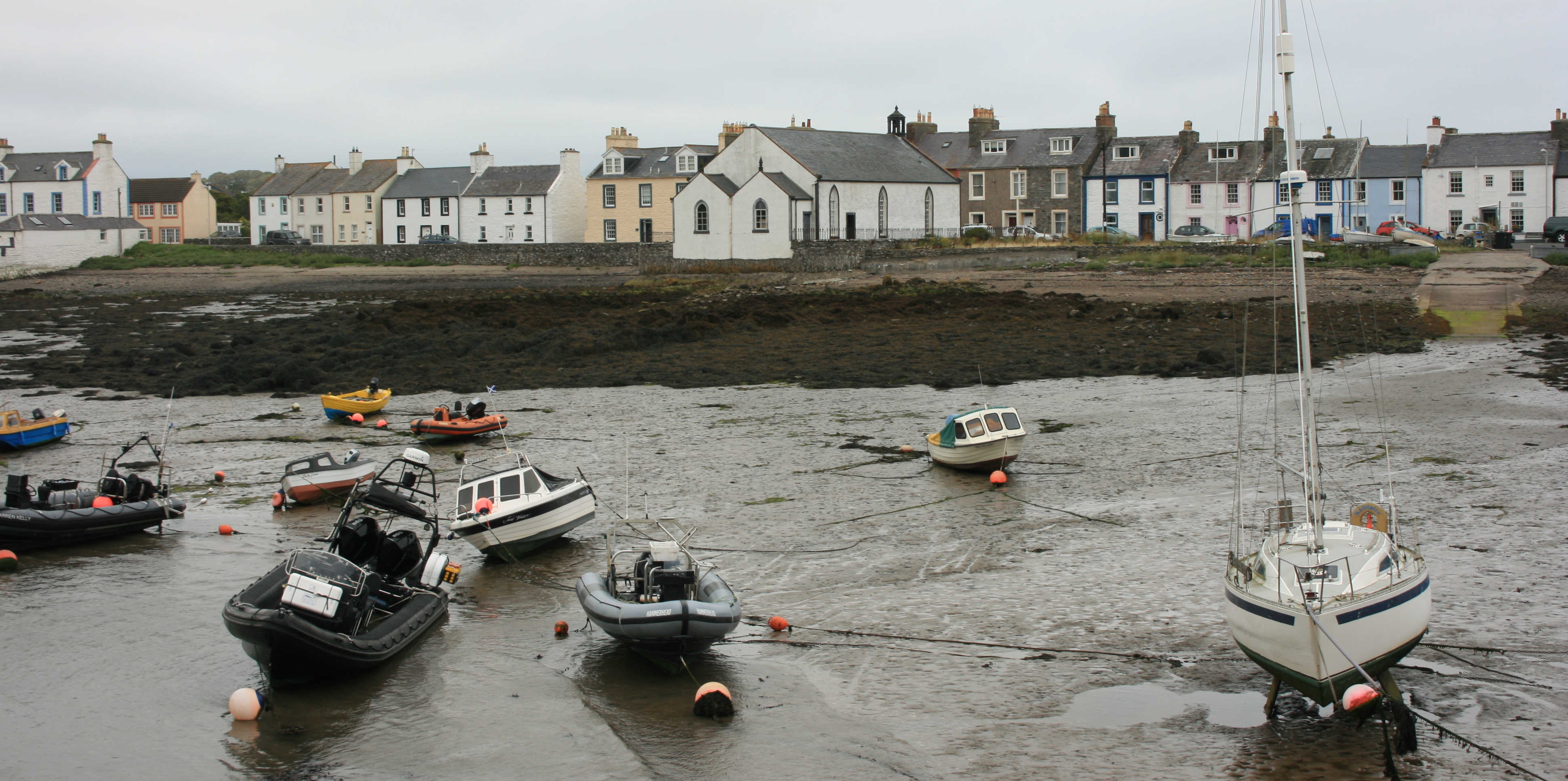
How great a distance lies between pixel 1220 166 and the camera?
61.8 meters

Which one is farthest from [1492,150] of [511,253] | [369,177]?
[369,177]

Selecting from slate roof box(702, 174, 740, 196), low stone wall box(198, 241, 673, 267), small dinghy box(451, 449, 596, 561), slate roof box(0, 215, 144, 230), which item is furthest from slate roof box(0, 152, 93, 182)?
small dinghy box(451, 449, 596, 561)

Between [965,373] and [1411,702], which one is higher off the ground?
[965,373]

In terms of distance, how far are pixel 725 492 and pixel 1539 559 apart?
422 inches

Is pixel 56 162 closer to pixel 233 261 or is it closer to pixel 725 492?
pixel 233 261

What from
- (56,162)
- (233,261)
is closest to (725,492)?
(233,261)

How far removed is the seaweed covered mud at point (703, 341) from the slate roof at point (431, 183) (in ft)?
100

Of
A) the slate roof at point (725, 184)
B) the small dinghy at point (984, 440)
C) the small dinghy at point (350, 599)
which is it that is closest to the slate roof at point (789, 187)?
the slate roof at point (725, 184)

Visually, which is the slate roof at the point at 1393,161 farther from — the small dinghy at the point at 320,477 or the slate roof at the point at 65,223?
the slate roof at the point at 65,223

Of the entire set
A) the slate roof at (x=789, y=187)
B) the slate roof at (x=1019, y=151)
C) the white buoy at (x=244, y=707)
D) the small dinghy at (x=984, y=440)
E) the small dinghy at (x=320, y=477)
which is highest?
the slate roof at (x=1019, y=151)

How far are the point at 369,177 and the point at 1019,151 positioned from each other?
143 feet

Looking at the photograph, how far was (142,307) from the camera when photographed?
52688 millimetres

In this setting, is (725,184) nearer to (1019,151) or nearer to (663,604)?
(1019,151)

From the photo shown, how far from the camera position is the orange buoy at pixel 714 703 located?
35.1ft
